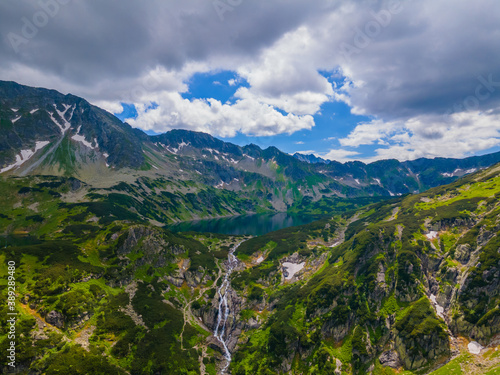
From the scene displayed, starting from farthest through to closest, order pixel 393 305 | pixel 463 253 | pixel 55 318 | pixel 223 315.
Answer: pixel 223 315 → pixel 463 253 → pixel 393 305 → pixel 55 318

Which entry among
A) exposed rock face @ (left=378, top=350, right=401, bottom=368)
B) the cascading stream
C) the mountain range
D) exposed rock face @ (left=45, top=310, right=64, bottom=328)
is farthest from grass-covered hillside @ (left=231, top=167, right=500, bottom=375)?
exposed rock face @ (left=45, top=310, right=64, bottom=328)

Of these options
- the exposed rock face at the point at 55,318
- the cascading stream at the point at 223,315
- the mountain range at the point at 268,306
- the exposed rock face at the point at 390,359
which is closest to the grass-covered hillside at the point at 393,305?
the exposed rock face at the point at 390,359

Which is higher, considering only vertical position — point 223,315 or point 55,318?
point 55,318

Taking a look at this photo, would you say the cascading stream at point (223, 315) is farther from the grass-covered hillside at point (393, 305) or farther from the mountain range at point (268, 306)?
the grass-covered hillside at point (393, 305)

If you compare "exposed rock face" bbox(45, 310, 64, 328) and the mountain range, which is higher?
Answer: "exposed rock face" bbox(45, 310, 64, 328)

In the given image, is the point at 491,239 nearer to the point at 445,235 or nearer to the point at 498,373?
the point at 445,235

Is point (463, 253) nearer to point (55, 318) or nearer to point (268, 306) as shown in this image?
point (268, 306)

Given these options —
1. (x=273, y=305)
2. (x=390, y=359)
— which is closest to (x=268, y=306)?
(x=273, y=305)

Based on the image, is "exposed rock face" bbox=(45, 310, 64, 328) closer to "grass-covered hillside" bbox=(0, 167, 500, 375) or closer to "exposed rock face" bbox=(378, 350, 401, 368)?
"grass-covered hillside" bbox=(0, 167, 500, 375)
